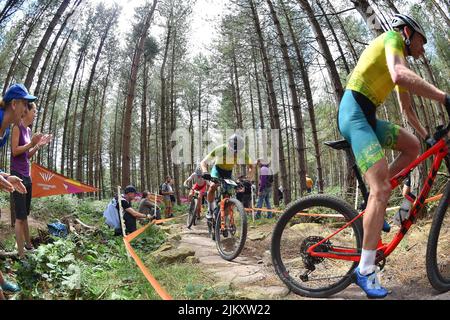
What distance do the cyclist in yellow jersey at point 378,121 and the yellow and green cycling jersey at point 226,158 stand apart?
3.30 meters

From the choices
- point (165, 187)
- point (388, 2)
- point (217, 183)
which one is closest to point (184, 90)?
point (165, 187)

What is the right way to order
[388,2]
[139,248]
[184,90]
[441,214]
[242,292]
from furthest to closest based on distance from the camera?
[184,90]
[388,2]
[139,248]
[242,292]
[441,214]

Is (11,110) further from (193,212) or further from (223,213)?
(193,212)

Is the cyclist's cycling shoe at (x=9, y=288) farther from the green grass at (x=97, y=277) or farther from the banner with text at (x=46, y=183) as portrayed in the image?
the banner with text at (x=46, y=183)

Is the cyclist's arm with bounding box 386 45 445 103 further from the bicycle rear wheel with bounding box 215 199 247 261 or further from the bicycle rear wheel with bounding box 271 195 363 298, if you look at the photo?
the bicycle rear wheel with bounding box 215 199 247 261

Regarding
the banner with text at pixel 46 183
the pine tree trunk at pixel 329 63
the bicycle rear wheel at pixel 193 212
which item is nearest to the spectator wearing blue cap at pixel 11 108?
the banner with text at pixel 46 183

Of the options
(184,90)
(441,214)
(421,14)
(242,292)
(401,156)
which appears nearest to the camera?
(441,214)

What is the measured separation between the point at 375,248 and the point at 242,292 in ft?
4.41

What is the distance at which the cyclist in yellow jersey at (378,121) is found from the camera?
2547 mm

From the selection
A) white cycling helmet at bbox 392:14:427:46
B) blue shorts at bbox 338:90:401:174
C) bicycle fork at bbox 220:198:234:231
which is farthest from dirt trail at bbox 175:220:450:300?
white cycling helmet at bbox 392:14:427:46

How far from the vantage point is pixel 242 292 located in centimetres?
326

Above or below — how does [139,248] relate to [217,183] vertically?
below
